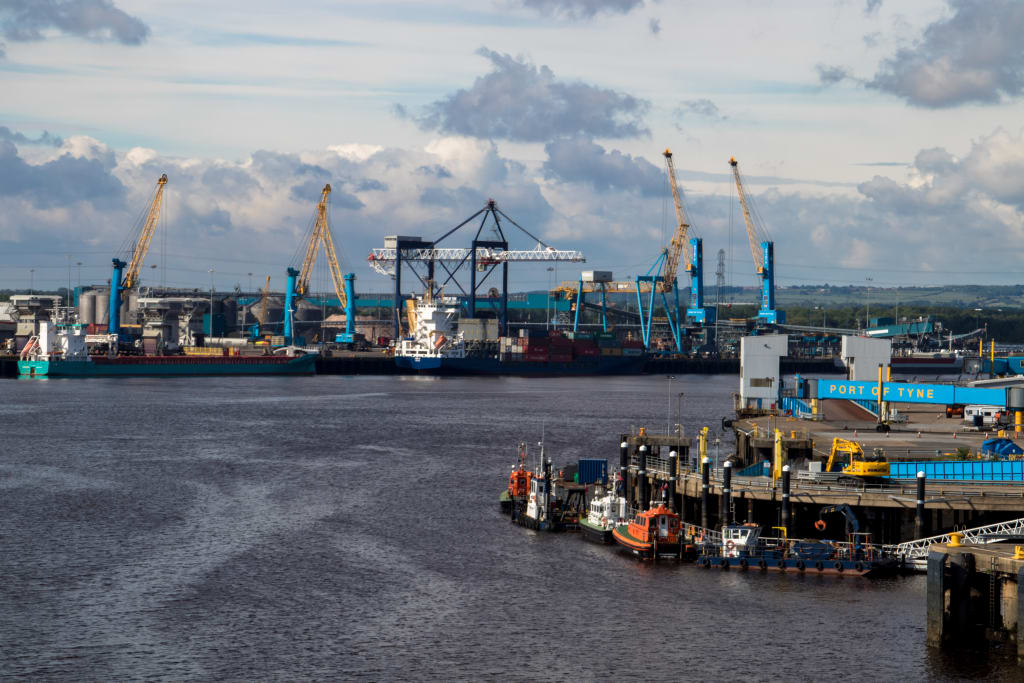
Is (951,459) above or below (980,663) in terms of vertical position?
above

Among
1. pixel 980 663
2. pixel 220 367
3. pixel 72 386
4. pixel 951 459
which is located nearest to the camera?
pixel 980 663

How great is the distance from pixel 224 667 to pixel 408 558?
13623 millimetres

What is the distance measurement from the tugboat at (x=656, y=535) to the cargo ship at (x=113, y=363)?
140 meters

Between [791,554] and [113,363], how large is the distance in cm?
14943

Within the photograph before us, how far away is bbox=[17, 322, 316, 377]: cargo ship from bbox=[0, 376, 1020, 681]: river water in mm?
98966

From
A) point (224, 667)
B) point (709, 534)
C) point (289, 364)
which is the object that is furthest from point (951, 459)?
point (289, 364)

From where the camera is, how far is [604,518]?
160ft

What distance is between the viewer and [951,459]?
52.2 meters

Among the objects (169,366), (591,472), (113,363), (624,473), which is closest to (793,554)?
(624,473)

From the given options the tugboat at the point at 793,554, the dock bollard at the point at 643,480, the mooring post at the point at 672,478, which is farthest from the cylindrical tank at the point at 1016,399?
the tugboat at the point at 793,554

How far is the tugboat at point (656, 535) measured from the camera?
44.8m

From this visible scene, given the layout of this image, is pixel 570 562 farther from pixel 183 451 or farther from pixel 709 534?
pixel 183 451

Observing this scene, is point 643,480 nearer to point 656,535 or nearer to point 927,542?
point 656,535

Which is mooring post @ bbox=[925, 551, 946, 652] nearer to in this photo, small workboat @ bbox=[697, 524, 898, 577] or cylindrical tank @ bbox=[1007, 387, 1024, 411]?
small workboat @ bbox=[697, 524, 898, 577]
